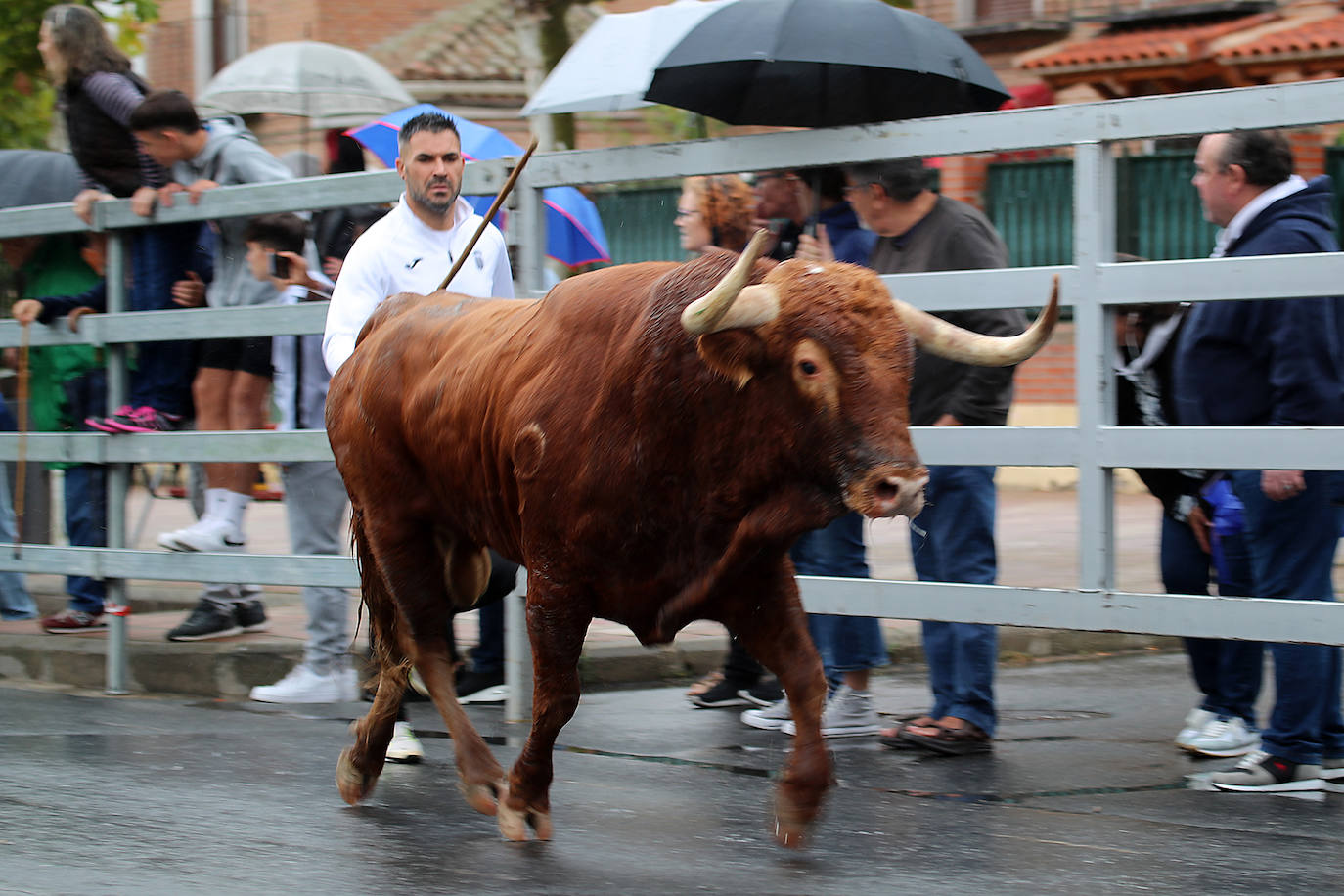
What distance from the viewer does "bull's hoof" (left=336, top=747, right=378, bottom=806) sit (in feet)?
17.0

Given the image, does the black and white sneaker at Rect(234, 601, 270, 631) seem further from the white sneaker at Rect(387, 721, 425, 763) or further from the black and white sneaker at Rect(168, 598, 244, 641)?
the white sneaker at Rect(387, 721, 425, 763)

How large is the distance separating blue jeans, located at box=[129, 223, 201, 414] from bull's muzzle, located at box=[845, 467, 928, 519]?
4522 millimetres

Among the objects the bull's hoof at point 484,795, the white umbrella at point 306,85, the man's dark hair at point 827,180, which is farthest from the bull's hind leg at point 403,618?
the white umbrella at point 306,85

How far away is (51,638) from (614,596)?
184 inches

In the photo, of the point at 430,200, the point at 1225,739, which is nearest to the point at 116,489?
the point at 430,200

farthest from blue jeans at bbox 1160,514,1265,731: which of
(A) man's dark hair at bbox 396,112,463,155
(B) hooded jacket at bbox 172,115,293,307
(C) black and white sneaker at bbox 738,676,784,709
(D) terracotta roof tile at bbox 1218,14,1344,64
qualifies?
(D) terracotta roof tile at bbox 1218,14,1344,64

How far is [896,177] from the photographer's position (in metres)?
6.09

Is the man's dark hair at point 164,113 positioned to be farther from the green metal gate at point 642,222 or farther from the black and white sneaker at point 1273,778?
the green metal gate at point 642,222

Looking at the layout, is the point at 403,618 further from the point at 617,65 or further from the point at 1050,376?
the point at 1050,376

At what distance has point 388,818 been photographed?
16.5 ft

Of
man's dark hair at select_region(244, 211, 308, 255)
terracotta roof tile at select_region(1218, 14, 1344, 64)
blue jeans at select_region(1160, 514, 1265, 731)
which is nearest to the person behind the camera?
blue jeans at select_region(1160, 514, 1265, 731)

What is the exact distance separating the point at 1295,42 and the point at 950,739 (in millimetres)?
11301

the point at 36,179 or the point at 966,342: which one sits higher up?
the point at 36,179

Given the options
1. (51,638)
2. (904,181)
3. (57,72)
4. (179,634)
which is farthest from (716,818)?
(57,72)
